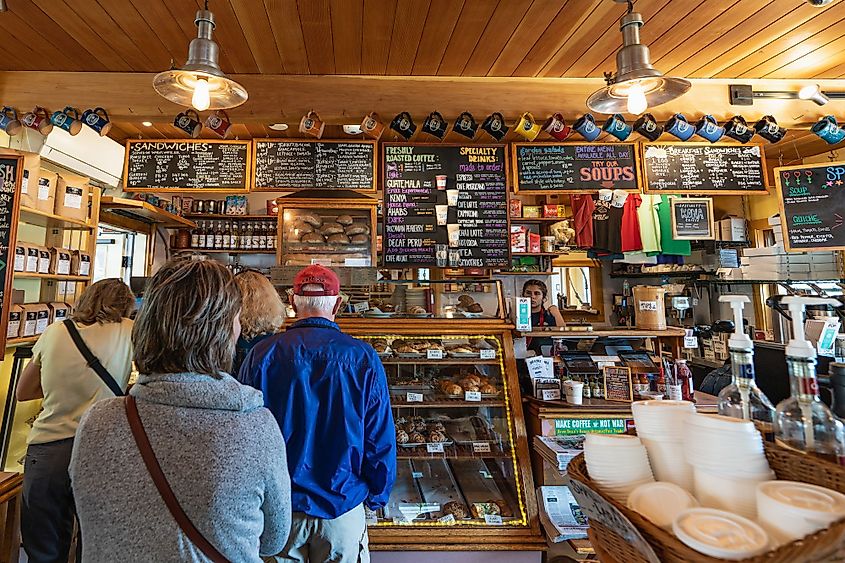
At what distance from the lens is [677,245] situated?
517 centimetres

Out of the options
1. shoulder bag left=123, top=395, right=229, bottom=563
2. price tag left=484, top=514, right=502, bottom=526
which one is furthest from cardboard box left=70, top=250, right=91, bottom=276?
price tag left=484, top=514, right=502, bottom=526

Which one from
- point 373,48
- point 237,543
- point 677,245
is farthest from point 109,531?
point 677,245

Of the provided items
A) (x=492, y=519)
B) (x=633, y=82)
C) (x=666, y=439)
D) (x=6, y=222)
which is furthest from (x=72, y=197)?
(x=666, y=439)

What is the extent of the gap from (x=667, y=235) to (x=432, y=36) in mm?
3922

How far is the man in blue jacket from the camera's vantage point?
1.70 metres

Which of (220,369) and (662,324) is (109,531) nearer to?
(220,369)

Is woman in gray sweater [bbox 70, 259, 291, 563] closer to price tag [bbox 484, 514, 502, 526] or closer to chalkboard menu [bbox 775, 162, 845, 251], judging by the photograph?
price tag [bbox 484, 514, 502, 526]

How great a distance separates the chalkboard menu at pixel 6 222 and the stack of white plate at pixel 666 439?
3546 millimetres

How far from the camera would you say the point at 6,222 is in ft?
9.00

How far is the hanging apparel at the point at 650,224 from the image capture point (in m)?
5.14

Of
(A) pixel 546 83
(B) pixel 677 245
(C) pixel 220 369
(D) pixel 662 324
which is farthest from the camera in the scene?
(B) pixel 677 245

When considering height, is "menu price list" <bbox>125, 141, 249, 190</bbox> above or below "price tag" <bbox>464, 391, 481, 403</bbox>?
above

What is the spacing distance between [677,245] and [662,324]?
9.13 feet

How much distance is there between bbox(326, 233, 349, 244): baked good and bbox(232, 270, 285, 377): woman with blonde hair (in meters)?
1.88
